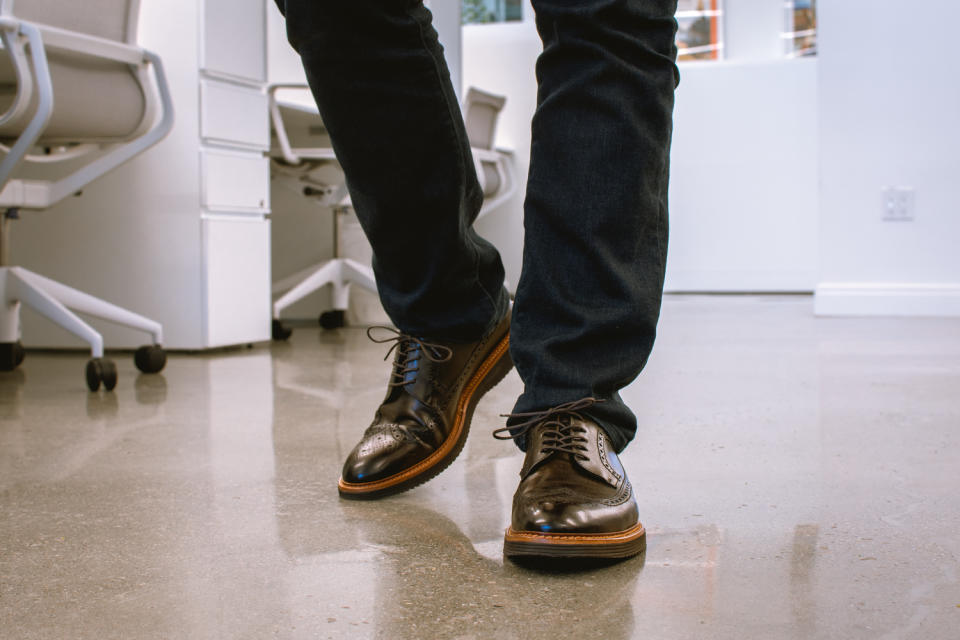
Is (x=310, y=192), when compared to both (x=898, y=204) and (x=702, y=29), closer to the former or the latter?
(x=898, y=204)

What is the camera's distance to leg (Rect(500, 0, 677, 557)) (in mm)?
745

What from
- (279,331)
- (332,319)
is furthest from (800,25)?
(279,331)

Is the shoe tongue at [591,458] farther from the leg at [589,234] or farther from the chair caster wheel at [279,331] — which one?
the chair caster wheel at [279,331]

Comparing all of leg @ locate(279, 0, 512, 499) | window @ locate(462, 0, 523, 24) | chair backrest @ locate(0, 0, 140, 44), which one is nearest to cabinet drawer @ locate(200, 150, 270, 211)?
chair backrest @ locate(0, 0, 140, 44)

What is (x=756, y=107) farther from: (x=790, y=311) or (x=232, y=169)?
(x=232, y=169)

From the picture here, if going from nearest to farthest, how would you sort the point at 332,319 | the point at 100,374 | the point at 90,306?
the point at 100,374 → the point at 90,306 → the point at 332,319

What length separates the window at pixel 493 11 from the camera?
5.71 m

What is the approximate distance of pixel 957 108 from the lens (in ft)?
11.5

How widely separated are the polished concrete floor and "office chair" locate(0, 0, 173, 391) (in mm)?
435

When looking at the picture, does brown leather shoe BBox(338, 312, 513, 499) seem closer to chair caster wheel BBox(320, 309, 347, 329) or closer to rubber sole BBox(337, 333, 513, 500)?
rubber sole BBox(337, 333, 513, 500)

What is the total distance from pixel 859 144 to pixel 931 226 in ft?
1.27

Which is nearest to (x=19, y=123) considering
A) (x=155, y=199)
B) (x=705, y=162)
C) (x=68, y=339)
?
(x=155, y=199)

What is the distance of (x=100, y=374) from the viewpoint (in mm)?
1773

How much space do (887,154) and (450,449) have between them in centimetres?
312
